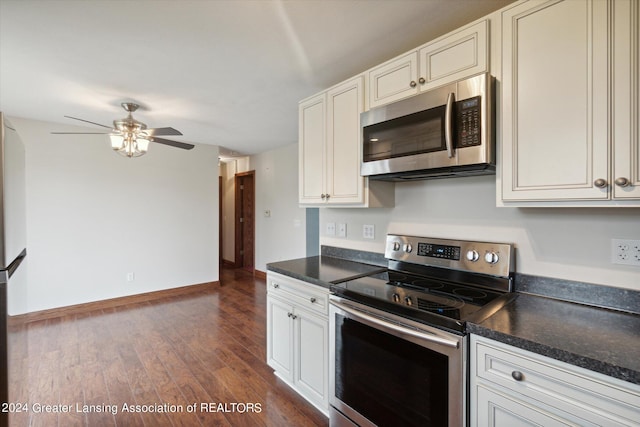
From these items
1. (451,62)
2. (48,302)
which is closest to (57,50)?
(451,62)

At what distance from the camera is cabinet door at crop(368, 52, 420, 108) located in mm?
1689

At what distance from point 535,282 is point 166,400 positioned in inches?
96.1

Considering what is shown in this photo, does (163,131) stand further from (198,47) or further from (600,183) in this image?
(600,183)

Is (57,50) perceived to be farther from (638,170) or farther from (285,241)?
(285,241)

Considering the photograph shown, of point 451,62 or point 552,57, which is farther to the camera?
point 451,62

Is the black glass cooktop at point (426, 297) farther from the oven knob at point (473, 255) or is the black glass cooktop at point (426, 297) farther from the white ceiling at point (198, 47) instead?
the white ceiling at point (198, 47)

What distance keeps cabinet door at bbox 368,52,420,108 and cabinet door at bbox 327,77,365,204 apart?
10 cm

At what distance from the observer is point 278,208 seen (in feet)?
17.0

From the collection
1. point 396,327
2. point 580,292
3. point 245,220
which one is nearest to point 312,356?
point 396,327

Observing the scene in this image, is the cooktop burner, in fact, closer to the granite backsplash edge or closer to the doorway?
the granite backsplash edge

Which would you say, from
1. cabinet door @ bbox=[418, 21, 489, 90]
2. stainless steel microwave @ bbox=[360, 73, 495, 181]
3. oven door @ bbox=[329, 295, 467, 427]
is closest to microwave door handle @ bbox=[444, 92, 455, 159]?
stainless steel microwave @ bbox=[360, 73, 495, 181]

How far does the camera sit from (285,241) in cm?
504

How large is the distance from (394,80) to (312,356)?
1810mm

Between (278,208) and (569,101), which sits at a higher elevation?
(569,101)
